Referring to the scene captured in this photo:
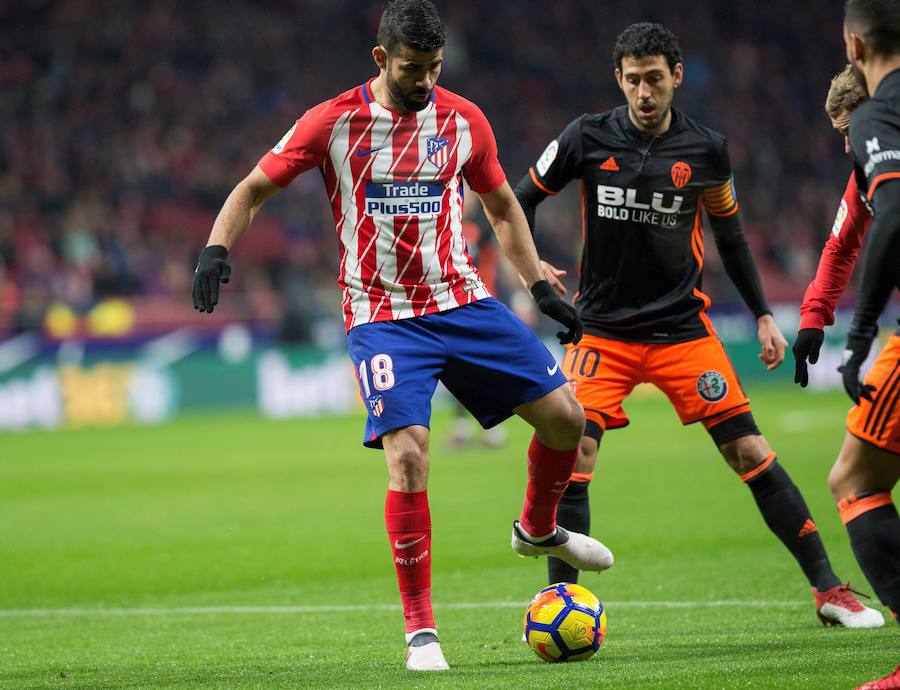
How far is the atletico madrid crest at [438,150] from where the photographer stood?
212 inches

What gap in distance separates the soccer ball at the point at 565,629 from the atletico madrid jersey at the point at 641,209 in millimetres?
1603

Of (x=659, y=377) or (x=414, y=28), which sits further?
(x=659, y=377)

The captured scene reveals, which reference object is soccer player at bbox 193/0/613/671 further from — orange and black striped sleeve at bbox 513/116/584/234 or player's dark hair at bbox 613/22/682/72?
A: player's dark hair at bbox 613/22/682/72

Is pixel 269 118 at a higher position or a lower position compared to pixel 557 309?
lower

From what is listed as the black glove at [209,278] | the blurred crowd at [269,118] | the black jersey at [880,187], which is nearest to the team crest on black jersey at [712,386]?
the black jersey at [880,187]

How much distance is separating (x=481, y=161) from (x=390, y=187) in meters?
0.42

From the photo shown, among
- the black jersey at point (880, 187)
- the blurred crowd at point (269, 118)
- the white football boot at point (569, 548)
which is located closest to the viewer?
the black jersey at point (880, 187)

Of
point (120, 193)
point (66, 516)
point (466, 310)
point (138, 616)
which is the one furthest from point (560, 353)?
point (466, 310)

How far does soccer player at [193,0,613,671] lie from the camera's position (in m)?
5.18

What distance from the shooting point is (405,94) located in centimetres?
527

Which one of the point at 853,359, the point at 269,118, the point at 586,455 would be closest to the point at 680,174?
the point at 586,455

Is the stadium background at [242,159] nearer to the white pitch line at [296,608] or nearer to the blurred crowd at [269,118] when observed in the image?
the blurred crowd at [269,118]

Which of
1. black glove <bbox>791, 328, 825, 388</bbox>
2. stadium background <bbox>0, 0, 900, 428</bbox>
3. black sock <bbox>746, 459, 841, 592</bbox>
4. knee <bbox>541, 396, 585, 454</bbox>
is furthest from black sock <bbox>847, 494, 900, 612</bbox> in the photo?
stadium background <bbox>0, 0, 900, 428</bbox>

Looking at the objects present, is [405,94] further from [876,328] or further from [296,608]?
[296,608]
